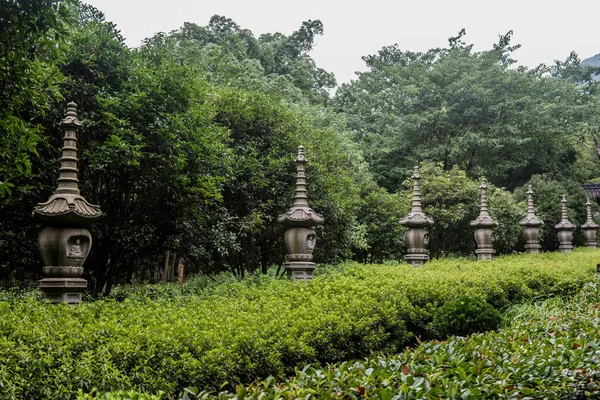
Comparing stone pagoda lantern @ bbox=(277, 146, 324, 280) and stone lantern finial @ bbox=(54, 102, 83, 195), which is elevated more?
stone lantern finial @ bbox=(54, 102, 83, 195)

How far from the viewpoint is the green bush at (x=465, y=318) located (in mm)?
7468

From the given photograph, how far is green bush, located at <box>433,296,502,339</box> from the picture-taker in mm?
7468

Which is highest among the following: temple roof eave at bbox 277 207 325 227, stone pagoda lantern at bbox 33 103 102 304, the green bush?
temple roof eave at bbox 277 207 325 227

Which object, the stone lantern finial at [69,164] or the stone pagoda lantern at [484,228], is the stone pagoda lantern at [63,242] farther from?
the stone pagoda lantern at [484,228]

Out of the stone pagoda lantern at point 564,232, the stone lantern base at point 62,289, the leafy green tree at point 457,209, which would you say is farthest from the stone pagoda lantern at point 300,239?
the stone pagoda lantern at point 564,232

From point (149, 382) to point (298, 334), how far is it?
2.00m

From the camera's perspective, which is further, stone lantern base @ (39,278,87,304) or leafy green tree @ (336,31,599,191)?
leafy green tree @ (336,31,599,191)

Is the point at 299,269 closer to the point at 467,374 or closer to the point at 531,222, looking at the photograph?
the point at 467,374

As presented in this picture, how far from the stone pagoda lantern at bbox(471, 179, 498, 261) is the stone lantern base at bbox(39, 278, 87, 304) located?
47.8ft

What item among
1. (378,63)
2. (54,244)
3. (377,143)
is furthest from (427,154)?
(54,244)

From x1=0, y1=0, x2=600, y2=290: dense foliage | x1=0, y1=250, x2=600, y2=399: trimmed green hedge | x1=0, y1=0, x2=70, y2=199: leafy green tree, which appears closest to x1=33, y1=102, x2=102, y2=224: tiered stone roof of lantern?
x1=0, y1=0, x2=600, y2=290: dense foliage

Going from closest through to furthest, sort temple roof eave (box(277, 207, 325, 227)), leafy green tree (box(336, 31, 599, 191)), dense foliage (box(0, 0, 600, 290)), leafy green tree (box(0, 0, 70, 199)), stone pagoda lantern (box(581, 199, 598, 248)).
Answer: leafy green tree (box(0, 0, 70, 199))
dense foliage (box(0, 0, 600, 290))
temple roof eave (box(277, 207, 325, 227))
leafy green tree (box(336, 31, 599, 191))
stone pagoda lantern (box(581, 199, 598, 248))

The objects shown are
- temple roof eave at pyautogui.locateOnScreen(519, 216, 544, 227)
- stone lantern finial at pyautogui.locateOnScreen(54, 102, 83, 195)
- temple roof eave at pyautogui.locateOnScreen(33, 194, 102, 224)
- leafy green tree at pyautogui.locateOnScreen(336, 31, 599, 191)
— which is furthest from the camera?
leafy green tree at pyautogui.locateOnScreen(336, 31, 599, 191)

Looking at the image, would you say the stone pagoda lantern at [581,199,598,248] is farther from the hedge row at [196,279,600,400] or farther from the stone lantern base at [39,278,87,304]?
the stone lantern base at [39,278,87,304]
